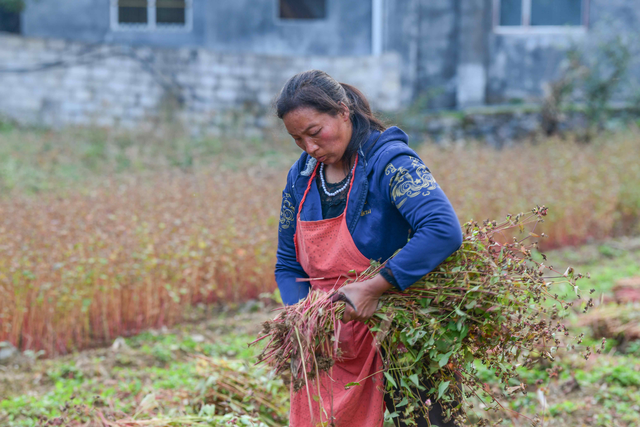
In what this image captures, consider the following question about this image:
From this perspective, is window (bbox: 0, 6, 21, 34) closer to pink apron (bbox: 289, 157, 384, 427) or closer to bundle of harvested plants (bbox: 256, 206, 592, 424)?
pink apron (bbox: 289, 157, 384, 427)

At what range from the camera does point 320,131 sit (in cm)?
197

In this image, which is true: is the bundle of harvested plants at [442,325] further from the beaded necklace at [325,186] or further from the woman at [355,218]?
the beaded necklace at [325,186]

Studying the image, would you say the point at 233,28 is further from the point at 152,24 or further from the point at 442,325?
the point at 442,325

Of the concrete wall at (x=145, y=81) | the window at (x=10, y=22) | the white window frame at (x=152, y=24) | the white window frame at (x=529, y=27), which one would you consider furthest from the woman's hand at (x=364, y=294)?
the window at (x=10, y=22)

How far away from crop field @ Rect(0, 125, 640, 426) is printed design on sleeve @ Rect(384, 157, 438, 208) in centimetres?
119

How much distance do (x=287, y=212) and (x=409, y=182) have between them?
589 mm

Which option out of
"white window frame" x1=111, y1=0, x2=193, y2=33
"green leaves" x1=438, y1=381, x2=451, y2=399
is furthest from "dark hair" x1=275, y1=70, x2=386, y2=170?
"white window frame" x1=111, y1=0, x2=193, y2=33

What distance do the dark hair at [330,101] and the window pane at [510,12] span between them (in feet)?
36.3

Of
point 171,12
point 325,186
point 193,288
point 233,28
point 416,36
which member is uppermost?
point 171,12

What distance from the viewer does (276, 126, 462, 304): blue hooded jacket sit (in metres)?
1.77

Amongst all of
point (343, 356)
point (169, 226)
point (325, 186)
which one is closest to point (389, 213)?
point (325, 186)

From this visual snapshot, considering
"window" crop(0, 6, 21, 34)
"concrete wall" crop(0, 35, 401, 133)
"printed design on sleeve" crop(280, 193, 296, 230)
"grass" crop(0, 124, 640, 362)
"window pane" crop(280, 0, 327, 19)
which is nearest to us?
"printed design on sleeve" crop(280, 193, 296, 230)

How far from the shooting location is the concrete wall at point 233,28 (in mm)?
11961

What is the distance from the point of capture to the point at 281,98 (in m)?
2.00
